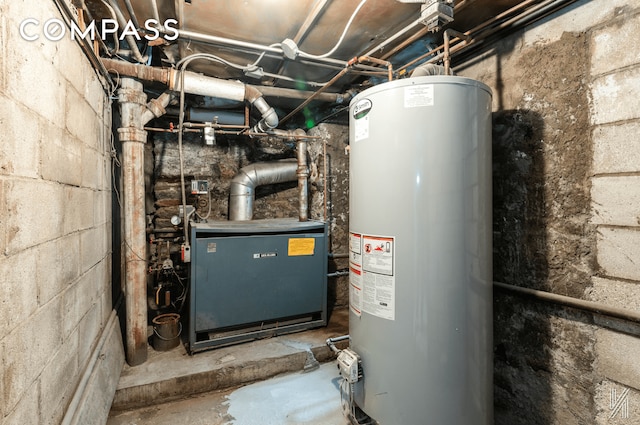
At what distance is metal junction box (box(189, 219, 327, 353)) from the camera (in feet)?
6.94

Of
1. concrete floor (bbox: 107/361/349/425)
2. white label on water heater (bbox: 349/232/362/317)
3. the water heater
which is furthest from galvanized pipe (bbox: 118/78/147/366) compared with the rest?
the water heater

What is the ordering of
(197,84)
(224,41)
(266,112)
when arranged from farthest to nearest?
(266,112) < (197,84) < (224,41)

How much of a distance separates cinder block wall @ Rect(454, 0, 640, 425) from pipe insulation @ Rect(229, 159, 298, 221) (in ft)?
6.33

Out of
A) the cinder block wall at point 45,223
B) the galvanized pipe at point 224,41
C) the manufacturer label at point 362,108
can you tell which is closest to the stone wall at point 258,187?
the galvanized pipe at point 224,41

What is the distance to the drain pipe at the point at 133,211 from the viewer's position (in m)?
1.95

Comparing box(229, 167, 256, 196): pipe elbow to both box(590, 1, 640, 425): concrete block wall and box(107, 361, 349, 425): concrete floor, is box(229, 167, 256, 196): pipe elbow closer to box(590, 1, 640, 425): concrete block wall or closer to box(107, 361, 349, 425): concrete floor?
box(107, 361, 349, 425): concrete floor

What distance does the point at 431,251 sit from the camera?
3.47 feet

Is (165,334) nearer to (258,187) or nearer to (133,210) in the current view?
(133,210)

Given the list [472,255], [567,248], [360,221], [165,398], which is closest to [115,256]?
[165,398]

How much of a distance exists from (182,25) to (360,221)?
1496 mm

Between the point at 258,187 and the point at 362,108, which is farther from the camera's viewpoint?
the point at 258,187

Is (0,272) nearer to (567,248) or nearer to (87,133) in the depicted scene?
(87,133)

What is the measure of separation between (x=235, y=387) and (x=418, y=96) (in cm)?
196

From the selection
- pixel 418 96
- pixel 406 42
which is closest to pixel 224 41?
pixel 406 42
